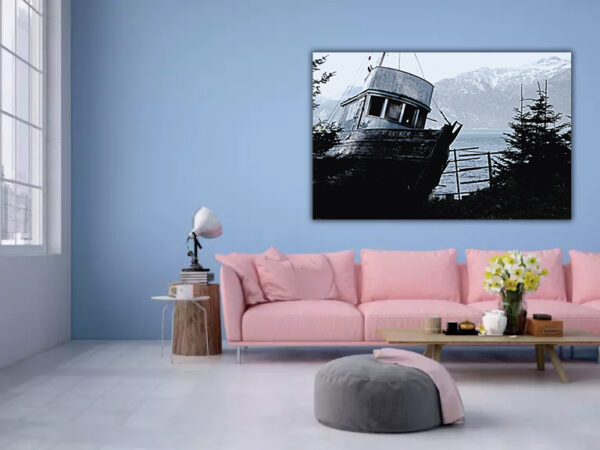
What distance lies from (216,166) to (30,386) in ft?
9.53

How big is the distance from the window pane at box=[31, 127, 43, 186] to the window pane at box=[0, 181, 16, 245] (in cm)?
55

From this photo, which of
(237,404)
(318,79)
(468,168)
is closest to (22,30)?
(318,79)

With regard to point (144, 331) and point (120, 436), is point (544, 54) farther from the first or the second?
point (120, 436)

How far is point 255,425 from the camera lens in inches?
155

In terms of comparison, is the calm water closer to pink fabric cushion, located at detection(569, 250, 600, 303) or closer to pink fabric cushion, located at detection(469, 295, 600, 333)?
pink fabric cushion, located at detection(569, 250, 600, 303)

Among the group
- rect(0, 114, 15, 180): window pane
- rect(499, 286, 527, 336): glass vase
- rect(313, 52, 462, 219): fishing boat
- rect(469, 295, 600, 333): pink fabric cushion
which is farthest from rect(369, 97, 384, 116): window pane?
rect(0, 114, 15, 180): window pane

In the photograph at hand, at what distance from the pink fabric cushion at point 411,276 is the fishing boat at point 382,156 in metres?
0.72

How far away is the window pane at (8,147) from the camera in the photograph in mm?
6055

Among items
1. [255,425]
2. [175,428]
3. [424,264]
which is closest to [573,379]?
[424,264]

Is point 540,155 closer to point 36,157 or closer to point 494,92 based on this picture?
point 494,92

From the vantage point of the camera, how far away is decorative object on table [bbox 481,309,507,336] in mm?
5266

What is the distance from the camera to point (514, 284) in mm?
5348

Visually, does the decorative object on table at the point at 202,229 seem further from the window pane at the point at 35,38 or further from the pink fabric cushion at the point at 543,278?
the pink fabric cushion at the point at 543,278

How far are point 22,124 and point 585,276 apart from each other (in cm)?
455
